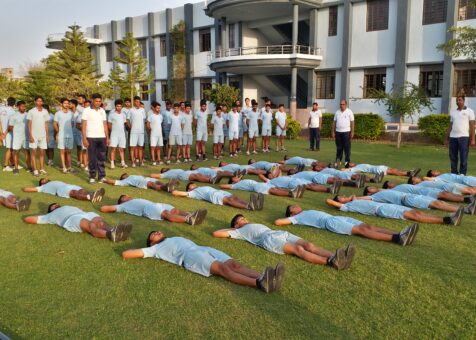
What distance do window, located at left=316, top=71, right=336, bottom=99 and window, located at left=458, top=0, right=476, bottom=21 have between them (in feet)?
21.6

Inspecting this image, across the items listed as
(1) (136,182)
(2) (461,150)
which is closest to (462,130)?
(2) (461,150)

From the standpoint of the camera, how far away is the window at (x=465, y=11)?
18750 millimetres

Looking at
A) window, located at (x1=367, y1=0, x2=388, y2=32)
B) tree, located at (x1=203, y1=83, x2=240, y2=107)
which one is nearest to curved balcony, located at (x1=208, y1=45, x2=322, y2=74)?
tree, located at (x1=203, y1=83, x2=240, y2=107)

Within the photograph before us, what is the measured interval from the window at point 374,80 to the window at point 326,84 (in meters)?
1.88

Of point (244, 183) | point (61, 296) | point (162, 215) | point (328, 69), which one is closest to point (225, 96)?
point (328, 69)

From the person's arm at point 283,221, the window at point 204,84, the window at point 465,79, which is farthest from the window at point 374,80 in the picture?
the person's arm at point 283,221

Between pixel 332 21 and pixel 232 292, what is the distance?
71.7 feet

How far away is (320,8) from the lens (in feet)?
76.8

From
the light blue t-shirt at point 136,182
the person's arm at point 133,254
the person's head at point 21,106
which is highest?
the person's head at point 21,106

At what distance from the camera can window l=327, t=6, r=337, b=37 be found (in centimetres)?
2292

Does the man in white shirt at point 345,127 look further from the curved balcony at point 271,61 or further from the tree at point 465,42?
the curved balcony at point 271,61

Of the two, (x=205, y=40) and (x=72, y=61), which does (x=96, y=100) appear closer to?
(x=205, y=40)

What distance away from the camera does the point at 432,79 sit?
20375 mm

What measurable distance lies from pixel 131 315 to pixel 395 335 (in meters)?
2.05
